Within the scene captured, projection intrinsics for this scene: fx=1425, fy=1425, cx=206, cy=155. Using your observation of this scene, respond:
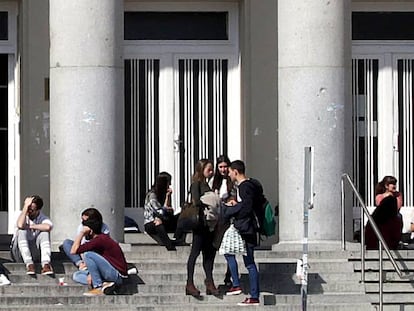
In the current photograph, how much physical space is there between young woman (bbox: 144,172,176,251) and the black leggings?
5.03ft

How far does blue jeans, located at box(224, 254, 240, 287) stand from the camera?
17.4 metres

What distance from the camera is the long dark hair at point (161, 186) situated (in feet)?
66.9

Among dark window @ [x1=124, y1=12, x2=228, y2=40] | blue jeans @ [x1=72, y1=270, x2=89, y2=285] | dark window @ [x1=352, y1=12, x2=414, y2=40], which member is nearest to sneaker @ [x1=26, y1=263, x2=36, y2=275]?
blue jeans @ [x1=72, y1=270, x2=89, y2=285]

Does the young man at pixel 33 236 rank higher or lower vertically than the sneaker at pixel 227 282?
higher

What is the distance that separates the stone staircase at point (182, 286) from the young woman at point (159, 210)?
25 centimetres

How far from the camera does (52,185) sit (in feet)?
62.8

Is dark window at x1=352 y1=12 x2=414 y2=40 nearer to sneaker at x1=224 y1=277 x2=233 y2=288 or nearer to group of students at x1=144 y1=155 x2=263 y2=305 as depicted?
group of students at x1=144 y1=155 x2=263 y2=305

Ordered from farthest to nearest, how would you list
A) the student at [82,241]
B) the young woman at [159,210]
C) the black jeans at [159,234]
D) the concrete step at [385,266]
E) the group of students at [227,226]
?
the young woman at [159,210] → the black jeans at [159,234] → the concrete step at [385,266] → the student at [82,241] → the group of students at [227,226]

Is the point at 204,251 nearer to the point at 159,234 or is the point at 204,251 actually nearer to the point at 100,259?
the point at 100,259

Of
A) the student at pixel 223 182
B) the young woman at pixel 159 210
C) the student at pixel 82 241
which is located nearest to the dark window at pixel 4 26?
the young woman at pixel 159 210

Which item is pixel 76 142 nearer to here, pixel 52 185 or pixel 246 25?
pixel 52 185

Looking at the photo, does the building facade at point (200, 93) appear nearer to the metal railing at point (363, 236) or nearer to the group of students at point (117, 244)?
the metal railing at point (363, 236)

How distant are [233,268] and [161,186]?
10.9ft

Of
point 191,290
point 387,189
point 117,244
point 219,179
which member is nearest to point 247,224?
point 191,290
